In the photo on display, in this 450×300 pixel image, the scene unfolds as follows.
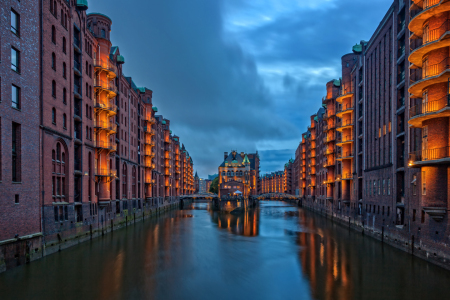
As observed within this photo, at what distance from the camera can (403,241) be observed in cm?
3072

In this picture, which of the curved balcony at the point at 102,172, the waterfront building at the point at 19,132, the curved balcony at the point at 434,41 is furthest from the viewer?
the curved balcony at the point at 102,172

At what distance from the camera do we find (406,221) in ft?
99.7

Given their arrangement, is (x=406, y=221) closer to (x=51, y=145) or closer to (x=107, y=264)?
(x=107, y=264)

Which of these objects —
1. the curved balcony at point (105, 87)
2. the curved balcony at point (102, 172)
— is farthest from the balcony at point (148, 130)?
the curved balcony at point (102, 172)

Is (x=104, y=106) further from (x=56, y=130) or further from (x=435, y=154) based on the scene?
(x=435, y=154)

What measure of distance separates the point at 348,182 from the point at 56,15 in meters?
44.8

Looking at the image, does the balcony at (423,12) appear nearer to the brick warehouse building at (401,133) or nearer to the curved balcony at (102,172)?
the brick warehouse building at (401,133)

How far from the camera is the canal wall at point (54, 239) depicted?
75.5 ft

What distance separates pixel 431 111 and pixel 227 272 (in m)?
18.8

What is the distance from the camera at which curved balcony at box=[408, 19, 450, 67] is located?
2352 centimetres

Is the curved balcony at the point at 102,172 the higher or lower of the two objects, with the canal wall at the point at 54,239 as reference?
higher

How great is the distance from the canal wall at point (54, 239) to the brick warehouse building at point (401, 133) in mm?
28917

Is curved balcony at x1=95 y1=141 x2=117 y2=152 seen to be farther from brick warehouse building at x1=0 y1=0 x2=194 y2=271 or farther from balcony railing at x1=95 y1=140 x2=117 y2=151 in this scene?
brick warehouse building at x1=0 y1=0 x2=194 y2=271

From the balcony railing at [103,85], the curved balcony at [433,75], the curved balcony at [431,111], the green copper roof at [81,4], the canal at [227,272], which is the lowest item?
the canal at [227,272]
